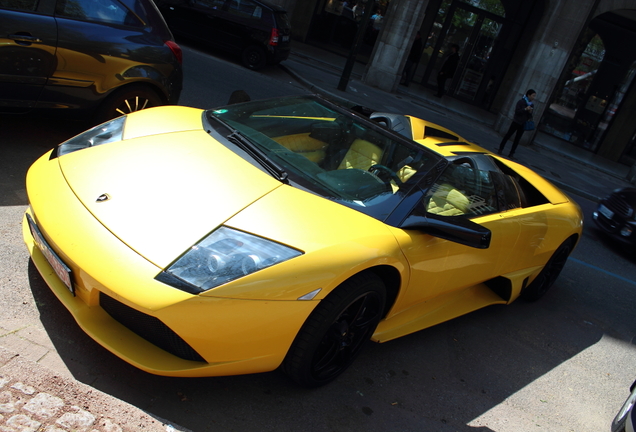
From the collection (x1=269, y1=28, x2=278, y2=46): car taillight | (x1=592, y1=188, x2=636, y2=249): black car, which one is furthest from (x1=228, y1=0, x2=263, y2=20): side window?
(x1=592, y1=188, x2=636, y2=249): black car

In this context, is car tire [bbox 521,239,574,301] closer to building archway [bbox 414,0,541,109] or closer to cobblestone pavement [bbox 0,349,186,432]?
cobblestone pavement [bbox 0,349,186,432]

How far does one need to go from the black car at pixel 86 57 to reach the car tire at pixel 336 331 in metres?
3.34

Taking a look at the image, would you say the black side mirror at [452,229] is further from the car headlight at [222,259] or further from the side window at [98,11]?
the side window at [98,11]

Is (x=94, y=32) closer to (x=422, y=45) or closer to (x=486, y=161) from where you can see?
(x=486, y=161)

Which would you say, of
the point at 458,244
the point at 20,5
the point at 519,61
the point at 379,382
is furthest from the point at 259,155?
the point at 519,61

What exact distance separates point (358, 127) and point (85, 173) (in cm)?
184

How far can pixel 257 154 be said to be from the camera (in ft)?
10.3

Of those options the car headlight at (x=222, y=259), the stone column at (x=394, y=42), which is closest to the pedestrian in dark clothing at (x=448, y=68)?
the stone column at (x=394, y=42)

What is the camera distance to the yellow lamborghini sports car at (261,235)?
7.52 ft

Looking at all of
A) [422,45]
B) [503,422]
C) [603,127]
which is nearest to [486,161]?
[503,422]

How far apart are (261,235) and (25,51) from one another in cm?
307

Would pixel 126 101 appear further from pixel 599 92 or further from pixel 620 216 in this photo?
pixel 599 92

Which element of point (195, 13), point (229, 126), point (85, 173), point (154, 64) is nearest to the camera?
point (85, 173)

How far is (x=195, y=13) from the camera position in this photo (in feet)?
42.3
